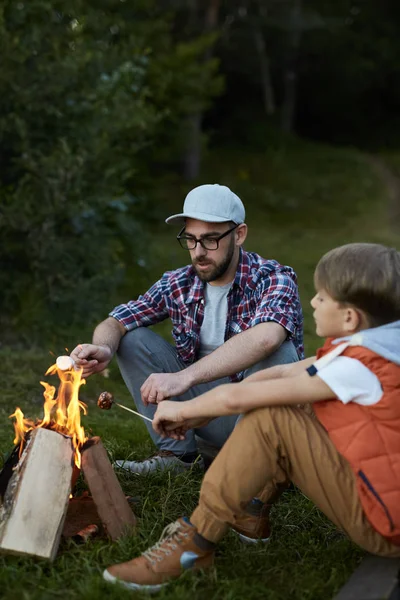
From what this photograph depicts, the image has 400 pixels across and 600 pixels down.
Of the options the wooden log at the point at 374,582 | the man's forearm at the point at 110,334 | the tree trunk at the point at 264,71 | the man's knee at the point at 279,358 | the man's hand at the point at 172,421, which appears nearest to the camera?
the wooden log at the point at 374,582

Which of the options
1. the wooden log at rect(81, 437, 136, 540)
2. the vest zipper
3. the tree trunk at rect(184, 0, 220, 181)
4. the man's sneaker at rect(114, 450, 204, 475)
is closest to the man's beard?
the man's sneaker at rect(114, 450, 204, 475)

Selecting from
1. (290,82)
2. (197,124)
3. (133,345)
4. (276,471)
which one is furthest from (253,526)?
(290,82)

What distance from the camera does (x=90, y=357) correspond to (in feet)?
11.9

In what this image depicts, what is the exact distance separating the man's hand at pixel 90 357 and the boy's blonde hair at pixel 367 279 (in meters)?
A: 1.20

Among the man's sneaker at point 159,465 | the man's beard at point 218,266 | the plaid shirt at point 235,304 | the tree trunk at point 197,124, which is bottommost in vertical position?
the man's sneaker at point 159,465

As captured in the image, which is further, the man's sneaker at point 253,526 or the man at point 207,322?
the man at point 207,322

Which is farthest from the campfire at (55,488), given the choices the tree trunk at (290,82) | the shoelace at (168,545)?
the tree trunk at (290,82)

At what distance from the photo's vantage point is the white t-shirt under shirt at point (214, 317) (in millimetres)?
3949

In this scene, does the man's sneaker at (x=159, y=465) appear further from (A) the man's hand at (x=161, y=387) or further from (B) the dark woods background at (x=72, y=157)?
(B) the dark woods background at (x=72, y=157)

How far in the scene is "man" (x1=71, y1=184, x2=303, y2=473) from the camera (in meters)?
3.57

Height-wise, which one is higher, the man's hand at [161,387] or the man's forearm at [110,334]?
the man's forearm at [110,334]

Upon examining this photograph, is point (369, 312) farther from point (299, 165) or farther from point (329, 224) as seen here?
point (299, 165)

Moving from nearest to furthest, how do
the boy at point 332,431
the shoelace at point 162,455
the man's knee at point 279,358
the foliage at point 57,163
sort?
the boy at point 332,431 → the man's knee at point 279,358 → the shoelace at point 162,455 → the foliage at point 57,163

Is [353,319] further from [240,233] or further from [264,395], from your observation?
[240,233]
